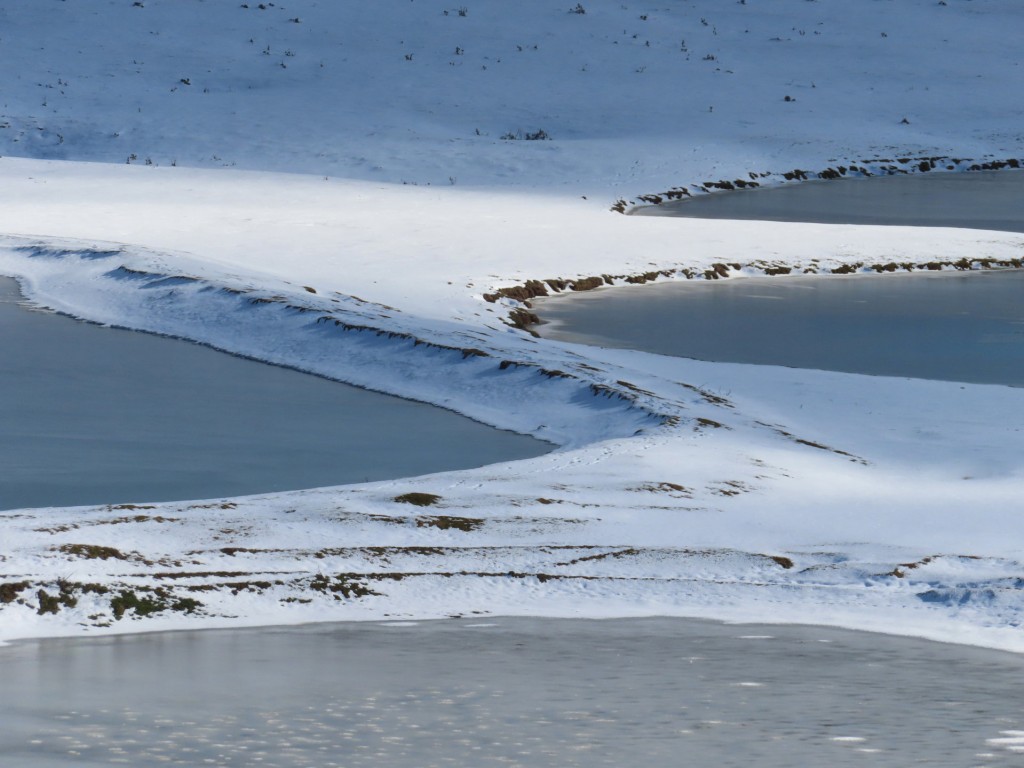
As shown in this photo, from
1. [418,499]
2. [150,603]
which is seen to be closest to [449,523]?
[418,499]

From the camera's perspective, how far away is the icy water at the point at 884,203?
29234mm

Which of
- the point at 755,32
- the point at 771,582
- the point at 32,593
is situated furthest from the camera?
the point at 755,32

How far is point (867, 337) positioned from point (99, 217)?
12.1 meters

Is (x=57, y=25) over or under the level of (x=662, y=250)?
over

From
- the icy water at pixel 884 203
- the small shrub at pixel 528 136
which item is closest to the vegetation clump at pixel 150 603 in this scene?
the icy water at pixel 884 203

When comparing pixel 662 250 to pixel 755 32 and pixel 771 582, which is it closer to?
pixel 771 582

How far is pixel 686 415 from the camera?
12.7 meters

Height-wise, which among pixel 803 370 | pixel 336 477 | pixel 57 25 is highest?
pixel 57 25

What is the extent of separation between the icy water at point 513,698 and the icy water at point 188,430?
119 inches

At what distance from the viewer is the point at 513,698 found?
6.73 metres

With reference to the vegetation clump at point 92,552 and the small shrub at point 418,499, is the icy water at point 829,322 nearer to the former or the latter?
the small shrub at point 418,499

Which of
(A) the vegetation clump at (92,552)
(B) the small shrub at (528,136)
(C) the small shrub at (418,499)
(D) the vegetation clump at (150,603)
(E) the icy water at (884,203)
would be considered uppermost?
(B) the small shrub at (528,136)

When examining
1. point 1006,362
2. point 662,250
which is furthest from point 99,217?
point 1006,362

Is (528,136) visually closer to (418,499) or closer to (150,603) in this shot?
(418,499)
